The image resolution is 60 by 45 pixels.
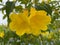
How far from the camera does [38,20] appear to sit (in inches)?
13.7

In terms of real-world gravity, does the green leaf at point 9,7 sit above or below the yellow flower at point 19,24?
Answer: above

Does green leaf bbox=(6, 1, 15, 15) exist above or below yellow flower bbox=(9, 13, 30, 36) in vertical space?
above

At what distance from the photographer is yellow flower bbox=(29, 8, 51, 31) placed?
1.11ft

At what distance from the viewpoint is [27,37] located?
42 cm

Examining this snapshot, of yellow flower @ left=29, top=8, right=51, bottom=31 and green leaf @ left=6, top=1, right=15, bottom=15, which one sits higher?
green leaf @ left=6, top=1, right=15, bottom=15

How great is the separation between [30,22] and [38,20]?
0.06ft

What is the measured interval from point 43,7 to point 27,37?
0.28 feet

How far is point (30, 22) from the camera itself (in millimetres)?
340

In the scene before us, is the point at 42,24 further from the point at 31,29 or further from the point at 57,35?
the point at 57,35

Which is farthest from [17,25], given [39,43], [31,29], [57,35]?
Result: [57,35]

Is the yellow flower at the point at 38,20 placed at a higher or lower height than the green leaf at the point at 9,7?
lower

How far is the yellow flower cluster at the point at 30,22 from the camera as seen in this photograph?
0.34m

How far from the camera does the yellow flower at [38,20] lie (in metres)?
0.34

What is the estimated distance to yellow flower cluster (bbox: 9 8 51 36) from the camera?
0.34 m
